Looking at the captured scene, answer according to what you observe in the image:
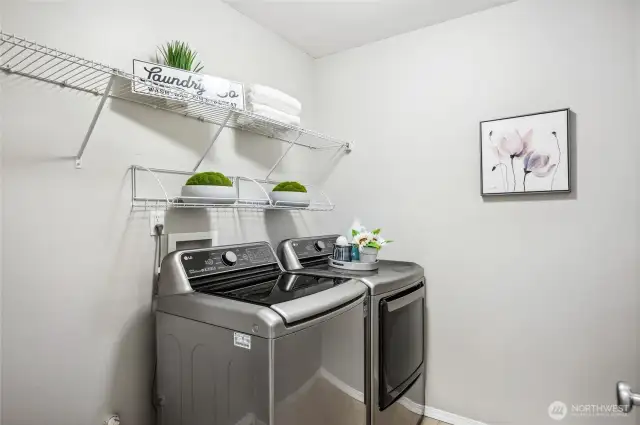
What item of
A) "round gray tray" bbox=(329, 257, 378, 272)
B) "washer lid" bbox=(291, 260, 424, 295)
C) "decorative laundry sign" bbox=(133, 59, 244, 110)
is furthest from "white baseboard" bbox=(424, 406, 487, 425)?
"decorative laundry sign" bbox=(133, 59, 244, 110)

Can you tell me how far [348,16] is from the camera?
2.12 metres

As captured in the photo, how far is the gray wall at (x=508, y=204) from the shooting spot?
5.60 ft

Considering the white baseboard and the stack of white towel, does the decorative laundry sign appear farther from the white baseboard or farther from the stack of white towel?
the white baseboard

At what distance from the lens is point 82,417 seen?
130 centimetres

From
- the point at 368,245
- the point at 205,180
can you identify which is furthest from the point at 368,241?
the point at 205,180

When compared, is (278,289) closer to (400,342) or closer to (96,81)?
(400,342)

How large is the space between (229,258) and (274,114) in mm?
796

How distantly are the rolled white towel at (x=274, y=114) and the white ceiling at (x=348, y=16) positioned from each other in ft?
2.04

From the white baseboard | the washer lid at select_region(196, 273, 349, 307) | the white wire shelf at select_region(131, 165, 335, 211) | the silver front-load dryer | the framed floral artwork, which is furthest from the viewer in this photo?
the white baseboard

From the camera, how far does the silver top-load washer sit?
1.10m

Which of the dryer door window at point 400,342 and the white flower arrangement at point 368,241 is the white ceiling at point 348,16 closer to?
the white flower arrangement at point 368,241

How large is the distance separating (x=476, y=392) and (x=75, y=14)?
8.60ft

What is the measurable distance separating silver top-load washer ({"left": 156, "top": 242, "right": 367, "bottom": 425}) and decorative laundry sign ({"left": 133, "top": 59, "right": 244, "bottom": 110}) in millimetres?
643

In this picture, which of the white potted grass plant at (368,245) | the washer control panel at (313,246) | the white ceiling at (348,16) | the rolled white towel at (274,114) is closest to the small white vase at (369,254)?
the white potted grass plant at (368,245)
